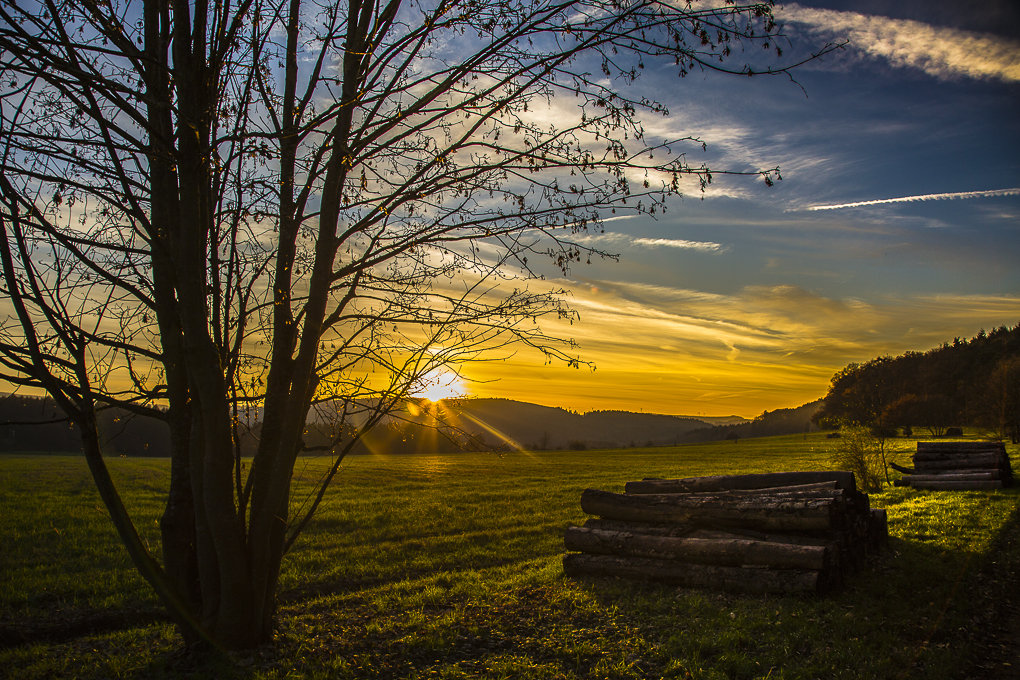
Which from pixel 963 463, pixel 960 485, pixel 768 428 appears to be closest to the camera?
pixel 960 485

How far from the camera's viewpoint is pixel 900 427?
70.4 m

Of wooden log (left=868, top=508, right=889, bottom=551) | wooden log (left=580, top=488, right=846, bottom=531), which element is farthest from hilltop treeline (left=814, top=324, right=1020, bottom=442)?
wooden log (left=580, top=488, right=846, bottom=531)

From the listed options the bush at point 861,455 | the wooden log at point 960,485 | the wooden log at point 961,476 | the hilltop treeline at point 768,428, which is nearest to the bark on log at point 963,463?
the wooden log at point 961,476

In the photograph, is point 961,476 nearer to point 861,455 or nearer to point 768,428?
point 861,455

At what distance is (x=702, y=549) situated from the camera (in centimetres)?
800

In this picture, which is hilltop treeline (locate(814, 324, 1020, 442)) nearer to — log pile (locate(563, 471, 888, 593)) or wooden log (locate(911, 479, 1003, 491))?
wooden log (locate(911, 479, 1003, 491))

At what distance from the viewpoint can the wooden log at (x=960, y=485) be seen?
1816cm

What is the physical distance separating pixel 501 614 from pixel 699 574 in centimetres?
299

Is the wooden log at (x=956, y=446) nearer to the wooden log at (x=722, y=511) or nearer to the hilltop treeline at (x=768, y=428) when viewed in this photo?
the wooden log at (x=722, y=511)

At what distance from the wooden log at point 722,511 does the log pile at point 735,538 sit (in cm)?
1

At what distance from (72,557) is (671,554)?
12.7 metres

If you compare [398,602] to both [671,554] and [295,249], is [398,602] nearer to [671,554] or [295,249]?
[671,554]

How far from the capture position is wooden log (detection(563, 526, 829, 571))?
24.0 feet

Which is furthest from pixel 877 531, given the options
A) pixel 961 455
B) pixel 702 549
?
pixel 961 455
